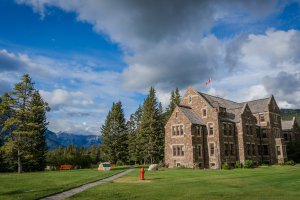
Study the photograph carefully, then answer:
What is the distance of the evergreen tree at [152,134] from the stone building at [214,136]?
14.4 meters

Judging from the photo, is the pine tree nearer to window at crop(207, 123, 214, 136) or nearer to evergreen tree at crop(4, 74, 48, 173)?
evergreen tree at crop(4, 74, 48, 173)

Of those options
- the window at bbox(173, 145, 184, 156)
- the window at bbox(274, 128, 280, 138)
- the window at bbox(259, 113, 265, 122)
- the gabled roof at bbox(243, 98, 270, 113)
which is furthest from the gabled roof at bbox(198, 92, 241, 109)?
the window at bbox(173, 145, 184, 156)

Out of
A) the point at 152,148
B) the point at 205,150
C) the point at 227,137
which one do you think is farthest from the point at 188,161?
the point at 152,148

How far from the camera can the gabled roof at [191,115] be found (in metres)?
48.9

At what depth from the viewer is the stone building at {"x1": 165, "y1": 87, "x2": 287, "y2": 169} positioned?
157ft

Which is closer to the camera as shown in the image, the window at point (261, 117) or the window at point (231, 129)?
the window at point (231, 129)

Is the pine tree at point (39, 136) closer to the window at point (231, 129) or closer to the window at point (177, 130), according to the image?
the window at point (177, 130)

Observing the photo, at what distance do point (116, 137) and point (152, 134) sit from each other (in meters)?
9.04

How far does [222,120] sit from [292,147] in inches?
888

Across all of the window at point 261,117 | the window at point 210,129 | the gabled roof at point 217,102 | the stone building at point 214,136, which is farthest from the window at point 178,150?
the window at point 261,117

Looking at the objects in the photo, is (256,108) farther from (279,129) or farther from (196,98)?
(196,98)

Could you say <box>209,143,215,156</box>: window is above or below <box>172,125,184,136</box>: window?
below

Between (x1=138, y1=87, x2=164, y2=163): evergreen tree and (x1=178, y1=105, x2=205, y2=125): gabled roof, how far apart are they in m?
16.4

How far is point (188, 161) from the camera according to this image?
47.4 metres
